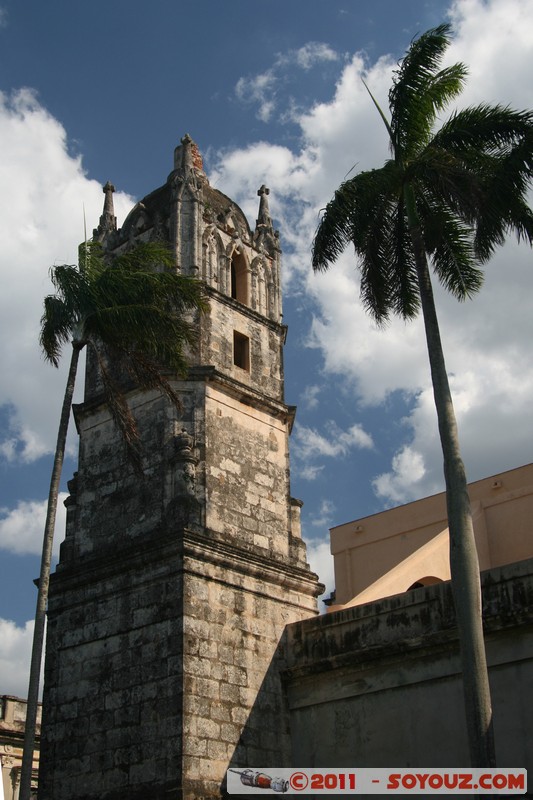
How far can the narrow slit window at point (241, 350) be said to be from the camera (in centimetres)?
2044

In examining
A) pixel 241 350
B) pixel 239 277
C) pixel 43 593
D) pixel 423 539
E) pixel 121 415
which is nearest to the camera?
pixel 43 593

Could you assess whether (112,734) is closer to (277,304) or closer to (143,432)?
(143,432)

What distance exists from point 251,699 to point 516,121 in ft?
31.7

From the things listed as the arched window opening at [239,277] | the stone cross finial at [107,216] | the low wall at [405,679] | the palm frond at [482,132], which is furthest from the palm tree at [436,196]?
the stone cross finial at [107,216]

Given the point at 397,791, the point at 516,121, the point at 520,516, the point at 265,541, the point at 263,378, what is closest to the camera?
the point at 516,121

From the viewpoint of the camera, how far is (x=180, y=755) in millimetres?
15680

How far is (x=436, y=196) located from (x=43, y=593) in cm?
778

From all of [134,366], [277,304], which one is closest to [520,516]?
[277,304]

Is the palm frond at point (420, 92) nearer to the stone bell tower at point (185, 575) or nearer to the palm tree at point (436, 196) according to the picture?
the palm tree at point (436, 196)

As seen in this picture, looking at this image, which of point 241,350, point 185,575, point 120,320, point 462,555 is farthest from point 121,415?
point 462,555

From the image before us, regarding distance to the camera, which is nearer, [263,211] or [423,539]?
[263,211]

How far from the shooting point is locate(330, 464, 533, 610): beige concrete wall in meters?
23.2

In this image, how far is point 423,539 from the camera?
27.4 meters

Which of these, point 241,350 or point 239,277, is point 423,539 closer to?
point 241,350
